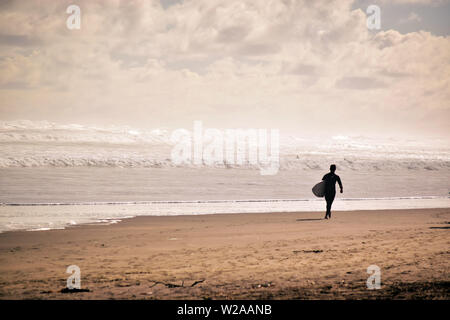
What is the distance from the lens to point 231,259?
9.88 metres

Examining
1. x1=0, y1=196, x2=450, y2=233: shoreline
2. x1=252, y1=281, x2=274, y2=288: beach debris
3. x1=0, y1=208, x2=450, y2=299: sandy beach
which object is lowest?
x1=252, y1=281, x2=274, y2=288: beach debris

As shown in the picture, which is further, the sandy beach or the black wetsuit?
the black wetsuit

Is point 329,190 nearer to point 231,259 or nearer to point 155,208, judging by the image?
point 155,208

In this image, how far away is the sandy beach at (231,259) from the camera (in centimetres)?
748

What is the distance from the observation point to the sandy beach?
7480 mm

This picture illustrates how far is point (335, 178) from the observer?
1727 cm

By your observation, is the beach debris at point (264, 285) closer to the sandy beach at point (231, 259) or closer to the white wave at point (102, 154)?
the sandy beach at point (231, 259)

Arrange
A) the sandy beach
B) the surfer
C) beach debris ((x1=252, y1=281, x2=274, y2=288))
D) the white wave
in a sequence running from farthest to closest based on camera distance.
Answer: the white wave, the surfer, beach debris ((x1=252, y1=281, x2=274, y2=288)), the sandy beach

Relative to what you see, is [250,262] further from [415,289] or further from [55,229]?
[55,229]

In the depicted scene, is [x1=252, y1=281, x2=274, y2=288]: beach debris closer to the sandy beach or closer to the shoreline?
the sandy beach

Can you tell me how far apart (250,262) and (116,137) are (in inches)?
3277

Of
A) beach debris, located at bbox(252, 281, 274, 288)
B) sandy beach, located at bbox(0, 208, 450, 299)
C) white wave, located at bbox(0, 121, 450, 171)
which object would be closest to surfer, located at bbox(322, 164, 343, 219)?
sandy beach, located at bbox(0, 208, 450, 299)

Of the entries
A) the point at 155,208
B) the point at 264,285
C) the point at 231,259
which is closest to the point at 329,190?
the point at 155,208

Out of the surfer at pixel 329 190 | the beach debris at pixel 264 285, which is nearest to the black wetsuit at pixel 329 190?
the surfer at pixel 329 190
